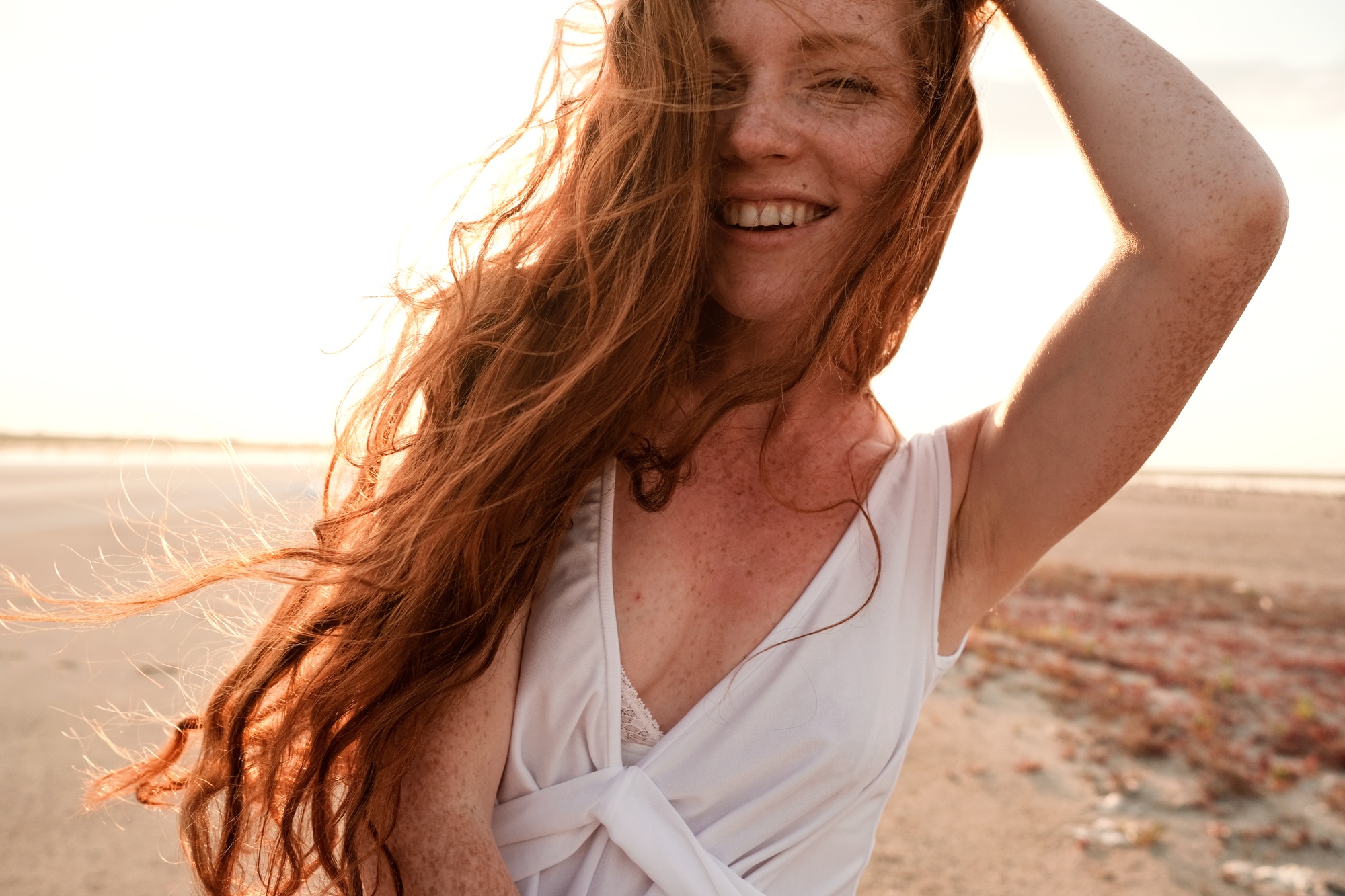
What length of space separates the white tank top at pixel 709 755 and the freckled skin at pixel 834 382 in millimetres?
54

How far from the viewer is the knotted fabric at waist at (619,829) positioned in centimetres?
147

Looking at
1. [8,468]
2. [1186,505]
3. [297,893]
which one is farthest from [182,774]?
[1186,505]

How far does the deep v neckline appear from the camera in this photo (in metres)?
1.51

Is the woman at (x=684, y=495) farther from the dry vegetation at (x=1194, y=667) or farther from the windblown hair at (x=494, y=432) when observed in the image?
the dry vegetation at (x=1194, y=667)

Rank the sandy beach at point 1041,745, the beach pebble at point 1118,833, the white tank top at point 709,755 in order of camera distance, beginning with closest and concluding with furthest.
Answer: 1. the white tank top at point 709,755
2. the sandy beach at point 1041,745
3. the beach pebble at point 1118,833

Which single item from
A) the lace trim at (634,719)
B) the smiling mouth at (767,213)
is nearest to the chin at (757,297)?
the smiling mouth at (767,213)

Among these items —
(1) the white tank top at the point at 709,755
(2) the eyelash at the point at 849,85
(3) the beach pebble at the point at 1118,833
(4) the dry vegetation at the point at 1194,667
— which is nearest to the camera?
(1) the white tank top at the point at 709,755

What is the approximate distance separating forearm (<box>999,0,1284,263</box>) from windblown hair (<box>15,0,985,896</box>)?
21 cm

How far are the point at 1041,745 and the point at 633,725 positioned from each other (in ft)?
20.7

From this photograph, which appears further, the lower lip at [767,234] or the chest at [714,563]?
the lower lip at [767,234]

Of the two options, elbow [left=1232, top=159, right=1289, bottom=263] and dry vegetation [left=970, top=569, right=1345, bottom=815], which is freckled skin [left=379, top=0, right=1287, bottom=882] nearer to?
elbow [left=1232, top=159, right=1289, bottom=263]

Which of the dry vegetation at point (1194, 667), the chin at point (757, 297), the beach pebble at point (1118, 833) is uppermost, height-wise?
the chin at point (757, 297)

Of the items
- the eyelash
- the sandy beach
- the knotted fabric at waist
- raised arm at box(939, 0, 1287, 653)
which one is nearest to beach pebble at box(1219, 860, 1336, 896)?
the sandy beach

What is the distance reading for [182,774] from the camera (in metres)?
1.81
